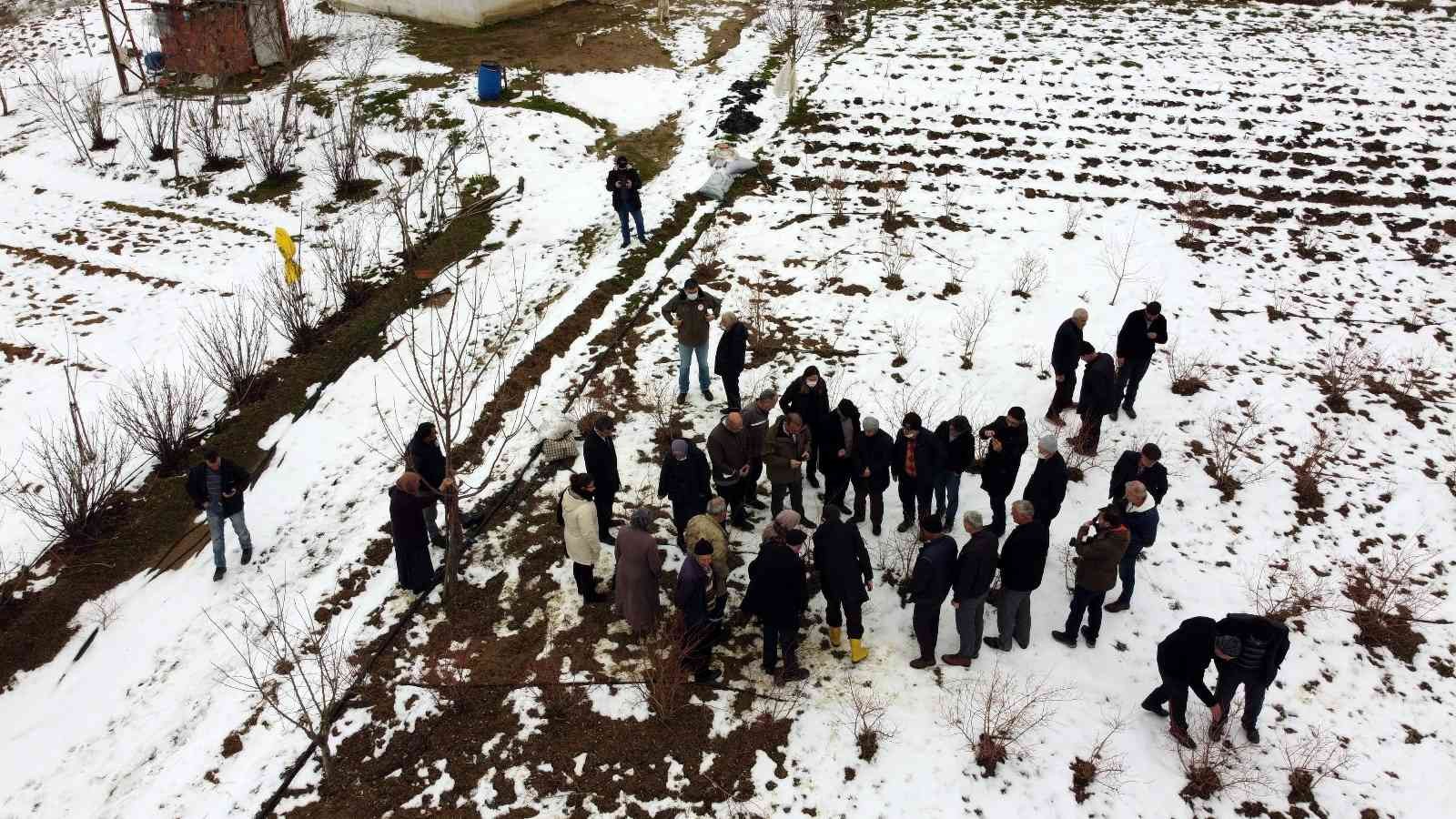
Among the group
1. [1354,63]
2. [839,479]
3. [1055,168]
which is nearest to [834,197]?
[1055,168]

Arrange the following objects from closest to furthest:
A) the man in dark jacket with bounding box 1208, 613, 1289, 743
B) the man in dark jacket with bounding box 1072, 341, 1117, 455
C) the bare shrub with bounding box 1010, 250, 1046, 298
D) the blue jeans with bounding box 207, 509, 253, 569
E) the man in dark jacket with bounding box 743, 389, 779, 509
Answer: the man in dark jacket with bounding box 1208, 613, 1289, 743
the man in dark jacket with bounding box 743, 389, 779, 509
the blue jeans with bounding box 207, 509, 253, 569
the man in dark jacket with bounding box 1072, 341, 1117, 455
the bare shrub with bounding box 1010, 250, 1046, 298

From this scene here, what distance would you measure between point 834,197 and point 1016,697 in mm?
10852

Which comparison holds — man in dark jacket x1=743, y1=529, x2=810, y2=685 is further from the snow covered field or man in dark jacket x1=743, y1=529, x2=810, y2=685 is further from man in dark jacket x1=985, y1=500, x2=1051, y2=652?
man in dark jacket x1=985, y1=500, x2=1051, y2=652

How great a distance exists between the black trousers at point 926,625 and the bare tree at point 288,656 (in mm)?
5021

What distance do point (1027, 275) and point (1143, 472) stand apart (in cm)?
593

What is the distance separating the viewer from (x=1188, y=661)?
19.9ft

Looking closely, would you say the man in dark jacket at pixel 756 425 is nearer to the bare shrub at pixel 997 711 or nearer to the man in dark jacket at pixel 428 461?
the bare shrub at pixel 997 711

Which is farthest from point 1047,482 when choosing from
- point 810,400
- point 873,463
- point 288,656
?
point 288,656

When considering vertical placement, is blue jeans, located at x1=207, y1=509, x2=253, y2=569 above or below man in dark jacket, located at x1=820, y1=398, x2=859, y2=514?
below

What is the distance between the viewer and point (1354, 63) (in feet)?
68.1

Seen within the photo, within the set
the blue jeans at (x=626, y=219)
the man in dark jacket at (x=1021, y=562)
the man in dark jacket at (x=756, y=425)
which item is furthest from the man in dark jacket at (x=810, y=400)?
the blue jeans at (x=626, y=219)

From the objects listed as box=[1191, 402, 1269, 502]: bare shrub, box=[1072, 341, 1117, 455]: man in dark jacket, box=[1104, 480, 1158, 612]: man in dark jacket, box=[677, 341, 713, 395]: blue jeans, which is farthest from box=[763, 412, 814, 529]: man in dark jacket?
box=[1191, 402, 1269, 502]: bare shrub

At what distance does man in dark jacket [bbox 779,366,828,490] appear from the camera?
328 inches

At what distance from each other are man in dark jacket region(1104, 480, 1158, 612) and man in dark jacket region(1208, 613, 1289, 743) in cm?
110
